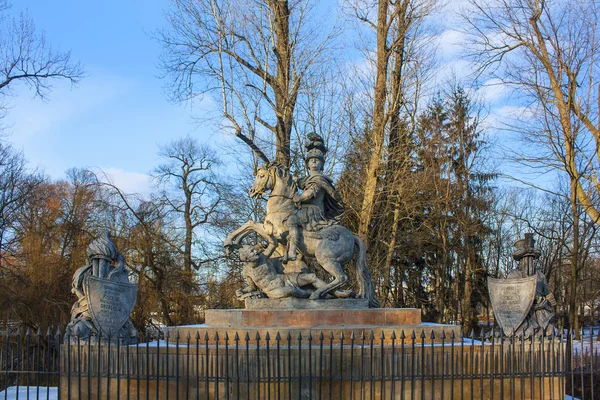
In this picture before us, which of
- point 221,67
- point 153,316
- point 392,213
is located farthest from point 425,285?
point 221,67

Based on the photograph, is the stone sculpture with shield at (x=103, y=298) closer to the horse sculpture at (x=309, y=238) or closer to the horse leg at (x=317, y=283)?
the horse sculpture at (x=309, y=238)

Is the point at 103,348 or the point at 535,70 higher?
the point at 535,70

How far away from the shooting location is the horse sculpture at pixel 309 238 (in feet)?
35.9

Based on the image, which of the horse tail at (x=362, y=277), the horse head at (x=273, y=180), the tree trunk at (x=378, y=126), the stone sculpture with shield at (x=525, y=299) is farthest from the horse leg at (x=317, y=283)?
the tree trunk at (x=378, y=126)

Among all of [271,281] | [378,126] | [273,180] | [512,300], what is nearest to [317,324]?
[271,281]

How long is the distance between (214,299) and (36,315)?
6.11 meters

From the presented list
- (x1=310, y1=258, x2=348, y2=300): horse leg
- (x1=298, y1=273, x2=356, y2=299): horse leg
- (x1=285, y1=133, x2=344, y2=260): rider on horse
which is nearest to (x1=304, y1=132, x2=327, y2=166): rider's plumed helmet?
(x1=285, y1=133, x2=344, y2=260): rider on horse

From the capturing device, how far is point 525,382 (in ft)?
29.7

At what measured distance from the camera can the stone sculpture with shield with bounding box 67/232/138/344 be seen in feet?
30.5

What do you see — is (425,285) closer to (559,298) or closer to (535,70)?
(559,298)

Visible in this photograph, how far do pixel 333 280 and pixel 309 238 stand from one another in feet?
2.63

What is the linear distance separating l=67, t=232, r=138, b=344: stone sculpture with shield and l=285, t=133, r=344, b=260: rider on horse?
9.03 feet

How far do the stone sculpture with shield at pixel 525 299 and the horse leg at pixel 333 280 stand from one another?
92.7 inches

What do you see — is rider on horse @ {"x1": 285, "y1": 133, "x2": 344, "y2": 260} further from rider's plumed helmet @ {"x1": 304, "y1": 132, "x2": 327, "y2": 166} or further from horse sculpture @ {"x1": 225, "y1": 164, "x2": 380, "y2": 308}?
horse sculpture @ {"x1": 225, "y1": 164, "x2": 380, "y2": 308}
